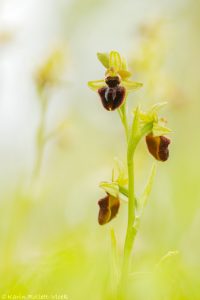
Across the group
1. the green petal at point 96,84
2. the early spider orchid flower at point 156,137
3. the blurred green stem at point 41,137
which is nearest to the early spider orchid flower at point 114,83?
the green petal at point 96,84

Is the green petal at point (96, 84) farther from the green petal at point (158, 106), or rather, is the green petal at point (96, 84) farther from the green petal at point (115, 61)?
the green petal at point (158, 106)

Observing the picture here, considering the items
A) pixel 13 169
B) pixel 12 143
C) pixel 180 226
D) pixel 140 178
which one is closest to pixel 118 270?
pixel 180 226

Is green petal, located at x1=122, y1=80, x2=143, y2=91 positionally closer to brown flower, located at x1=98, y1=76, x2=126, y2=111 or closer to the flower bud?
brown flower, located at x1=98, y1=76, x2=126, y2=111

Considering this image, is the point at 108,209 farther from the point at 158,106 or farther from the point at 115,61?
the point at 115,61

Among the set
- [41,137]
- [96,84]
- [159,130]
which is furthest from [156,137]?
[41,137]

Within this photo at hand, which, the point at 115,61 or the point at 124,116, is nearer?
the point at 124,116
